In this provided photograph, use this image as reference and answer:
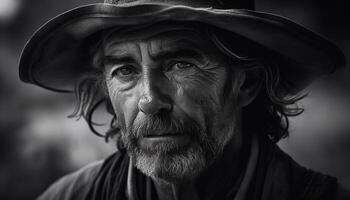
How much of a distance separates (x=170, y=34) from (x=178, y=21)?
7 centimetres

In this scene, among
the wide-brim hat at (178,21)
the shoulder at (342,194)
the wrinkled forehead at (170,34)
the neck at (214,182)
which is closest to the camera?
the wide-brim hat at (178,21)

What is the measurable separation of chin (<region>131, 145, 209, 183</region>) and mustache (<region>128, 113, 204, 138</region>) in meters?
0.09

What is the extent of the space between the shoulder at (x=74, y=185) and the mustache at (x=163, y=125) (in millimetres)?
702

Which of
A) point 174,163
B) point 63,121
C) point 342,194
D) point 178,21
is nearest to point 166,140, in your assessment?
point 174,163

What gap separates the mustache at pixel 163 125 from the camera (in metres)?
2.11

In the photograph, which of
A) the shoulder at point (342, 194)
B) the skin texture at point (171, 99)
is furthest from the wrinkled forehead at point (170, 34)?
the shoulder at point (342, 194)

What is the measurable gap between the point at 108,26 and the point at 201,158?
711 mm

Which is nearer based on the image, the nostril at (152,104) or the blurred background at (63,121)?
the nostril at (152,104)

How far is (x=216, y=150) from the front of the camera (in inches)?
89.7

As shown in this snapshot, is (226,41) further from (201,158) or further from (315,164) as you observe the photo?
(315,164)

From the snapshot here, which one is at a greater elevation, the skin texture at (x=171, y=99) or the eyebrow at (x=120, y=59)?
the eyebrow at (x=120, y=59)

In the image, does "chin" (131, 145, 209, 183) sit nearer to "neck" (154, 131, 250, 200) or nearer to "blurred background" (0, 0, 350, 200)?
"neck" (154, 131, 250, 200)

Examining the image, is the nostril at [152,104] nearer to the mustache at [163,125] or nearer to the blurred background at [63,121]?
the mustache at [163,125]

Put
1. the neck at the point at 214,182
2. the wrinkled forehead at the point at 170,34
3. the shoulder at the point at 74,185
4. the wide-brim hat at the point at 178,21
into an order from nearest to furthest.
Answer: the wide-brim hat at the point at 178,21, the wrinkled forehead at the point at 170,34, the neck at the point at 214,182, the shoulder at the point at 74,185
